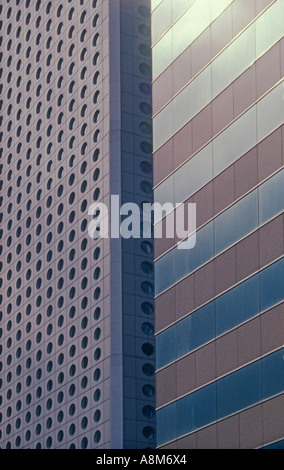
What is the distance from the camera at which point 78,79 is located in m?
91.1

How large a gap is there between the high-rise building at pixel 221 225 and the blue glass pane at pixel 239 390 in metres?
0.06

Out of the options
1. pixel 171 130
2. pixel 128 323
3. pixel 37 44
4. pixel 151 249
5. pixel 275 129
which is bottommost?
pixel 275 129

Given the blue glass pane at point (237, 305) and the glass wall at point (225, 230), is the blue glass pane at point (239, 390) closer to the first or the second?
the blue glass pane at point (237, 305)

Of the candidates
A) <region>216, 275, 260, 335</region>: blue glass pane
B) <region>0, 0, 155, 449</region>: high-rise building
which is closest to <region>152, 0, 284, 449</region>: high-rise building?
<region>216, 275, 260, 335</region>: blue glass pane

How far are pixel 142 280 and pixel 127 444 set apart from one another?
11.2 m

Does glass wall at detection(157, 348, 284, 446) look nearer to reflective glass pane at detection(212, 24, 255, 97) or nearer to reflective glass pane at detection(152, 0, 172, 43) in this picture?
reflective glass pane at detection(212, 24, 255, 97)

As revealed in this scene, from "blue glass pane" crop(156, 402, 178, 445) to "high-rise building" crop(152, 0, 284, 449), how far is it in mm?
43

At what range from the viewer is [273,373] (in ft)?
116

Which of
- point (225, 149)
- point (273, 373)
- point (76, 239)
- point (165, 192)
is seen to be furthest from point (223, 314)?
point (76, 239)

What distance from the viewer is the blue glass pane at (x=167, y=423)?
41562 millimetres

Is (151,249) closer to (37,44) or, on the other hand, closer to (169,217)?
(37,44)

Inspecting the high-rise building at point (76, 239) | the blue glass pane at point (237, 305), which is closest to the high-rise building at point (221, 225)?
the blue glass pane at point (237, 305)

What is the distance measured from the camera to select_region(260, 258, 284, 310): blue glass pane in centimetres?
3547
